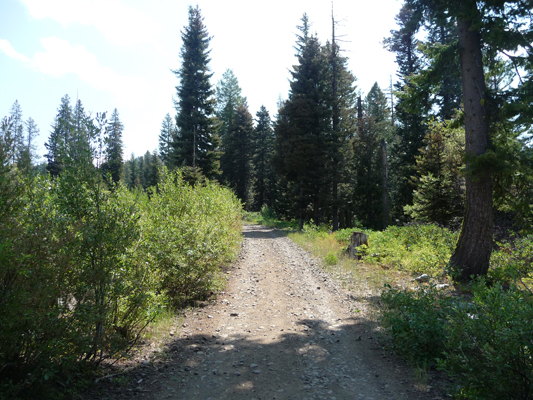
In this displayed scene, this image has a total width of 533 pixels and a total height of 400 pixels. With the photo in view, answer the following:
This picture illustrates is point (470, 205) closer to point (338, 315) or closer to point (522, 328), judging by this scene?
point (338, 315)

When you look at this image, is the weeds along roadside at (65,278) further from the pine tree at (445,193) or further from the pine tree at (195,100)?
the pine tree at (195,100)

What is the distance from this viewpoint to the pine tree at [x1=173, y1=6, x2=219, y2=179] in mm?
26797

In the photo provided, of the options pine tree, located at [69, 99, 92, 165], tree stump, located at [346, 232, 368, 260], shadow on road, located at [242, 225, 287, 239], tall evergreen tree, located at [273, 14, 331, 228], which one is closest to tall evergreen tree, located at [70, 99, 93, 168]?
pine tree, located at [69, 99, 92, 165]

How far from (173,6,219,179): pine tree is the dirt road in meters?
21.0

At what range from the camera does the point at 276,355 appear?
15.7ft

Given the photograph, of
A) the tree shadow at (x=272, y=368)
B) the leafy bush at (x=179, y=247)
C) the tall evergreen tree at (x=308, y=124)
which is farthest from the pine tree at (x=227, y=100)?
the tree shadow at (x=272, y=368)

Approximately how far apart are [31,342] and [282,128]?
22.6 metres

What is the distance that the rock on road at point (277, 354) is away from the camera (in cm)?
383

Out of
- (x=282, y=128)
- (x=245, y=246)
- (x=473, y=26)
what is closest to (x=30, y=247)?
(x=473, y=26)

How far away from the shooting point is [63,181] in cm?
374

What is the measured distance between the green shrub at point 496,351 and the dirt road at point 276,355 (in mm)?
730

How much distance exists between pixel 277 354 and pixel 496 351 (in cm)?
290

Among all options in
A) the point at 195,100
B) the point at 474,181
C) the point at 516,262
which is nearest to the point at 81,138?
the point at 474,181

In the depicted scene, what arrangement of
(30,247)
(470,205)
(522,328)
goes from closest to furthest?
1. (522,328)
2. (30,247)
3. (470,205)
